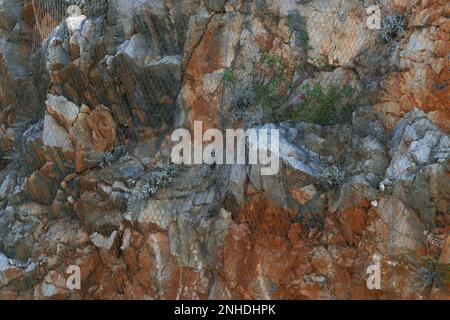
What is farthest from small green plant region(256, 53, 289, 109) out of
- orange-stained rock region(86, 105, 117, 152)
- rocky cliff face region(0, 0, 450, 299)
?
orange-stained rock region(86, 105, 117, 152)

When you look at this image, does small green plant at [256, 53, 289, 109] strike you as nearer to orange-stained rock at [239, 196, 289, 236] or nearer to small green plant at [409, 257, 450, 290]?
orange-stained rock at [239, 196, 289, 236]

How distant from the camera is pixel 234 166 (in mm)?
6336

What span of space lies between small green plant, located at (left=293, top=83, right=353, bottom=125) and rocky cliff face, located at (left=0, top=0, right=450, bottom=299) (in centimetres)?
2

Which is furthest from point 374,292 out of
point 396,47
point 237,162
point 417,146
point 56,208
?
point 56,208

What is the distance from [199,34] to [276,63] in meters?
1.01

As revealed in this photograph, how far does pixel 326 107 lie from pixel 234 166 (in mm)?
1134

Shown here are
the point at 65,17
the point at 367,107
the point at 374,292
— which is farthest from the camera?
the point at 65,17

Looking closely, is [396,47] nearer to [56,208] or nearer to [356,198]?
[356,198]

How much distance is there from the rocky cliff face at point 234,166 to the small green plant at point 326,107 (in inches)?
0.7

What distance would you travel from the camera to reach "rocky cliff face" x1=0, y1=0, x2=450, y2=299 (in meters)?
5.70

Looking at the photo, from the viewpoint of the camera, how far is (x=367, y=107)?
20.5 ft

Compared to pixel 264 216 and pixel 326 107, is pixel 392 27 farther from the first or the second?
pixel 264 216

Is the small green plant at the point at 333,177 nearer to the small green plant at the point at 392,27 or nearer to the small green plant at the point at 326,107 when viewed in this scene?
the small green plant at the point at 326,107

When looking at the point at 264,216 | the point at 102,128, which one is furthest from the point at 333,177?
the point at 102,128
